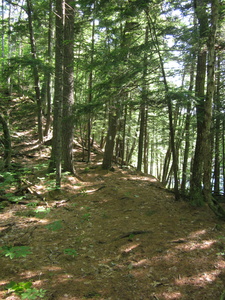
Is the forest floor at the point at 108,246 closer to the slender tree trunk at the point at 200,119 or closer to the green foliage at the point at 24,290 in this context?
Result: the green foliage at the point at 24,290

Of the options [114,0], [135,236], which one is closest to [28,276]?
[135,236]

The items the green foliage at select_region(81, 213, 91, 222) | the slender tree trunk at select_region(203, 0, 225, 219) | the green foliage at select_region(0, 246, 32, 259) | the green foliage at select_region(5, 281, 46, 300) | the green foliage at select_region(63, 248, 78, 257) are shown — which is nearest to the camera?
the green foliage at select_region(5, 281, 46, 300)

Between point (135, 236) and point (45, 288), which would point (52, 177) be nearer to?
point (135, 236)

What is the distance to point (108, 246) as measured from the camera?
4949 millimetres

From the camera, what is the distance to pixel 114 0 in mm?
7652

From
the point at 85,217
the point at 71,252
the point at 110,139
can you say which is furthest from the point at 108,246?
the point at 110,139

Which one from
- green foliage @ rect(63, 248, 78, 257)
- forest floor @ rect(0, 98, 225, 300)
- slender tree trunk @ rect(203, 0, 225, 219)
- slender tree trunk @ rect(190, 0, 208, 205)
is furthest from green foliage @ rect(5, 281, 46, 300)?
slender tree trunk @ rect(190, 0, 208, 205)

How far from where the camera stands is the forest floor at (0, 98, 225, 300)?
3.43 metres

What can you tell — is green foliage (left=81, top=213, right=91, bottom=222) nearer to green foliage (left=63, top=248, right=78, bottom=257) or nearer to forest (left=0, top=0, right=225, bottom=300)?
forest (left=0, top=0, right=225, bottom=300)

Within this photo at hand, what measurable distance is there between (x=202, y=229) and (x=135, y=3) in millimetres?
7389

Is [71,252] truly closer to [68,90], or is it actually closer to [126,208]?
[126,208]

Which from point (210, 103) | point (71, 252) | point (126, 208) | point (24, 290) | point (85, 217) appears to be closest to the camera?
point (24, 290)

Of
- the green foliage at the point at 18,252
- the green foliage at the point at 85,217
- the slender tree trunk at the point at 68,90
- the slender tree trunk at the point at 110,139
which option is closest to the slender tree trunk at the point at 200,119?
the green foliage at the point at 85,217

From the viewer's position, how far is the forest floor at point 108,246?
11.3 ft
